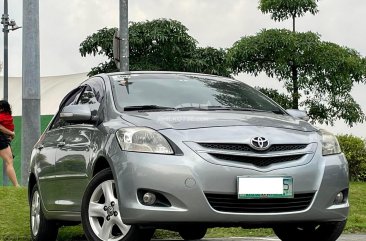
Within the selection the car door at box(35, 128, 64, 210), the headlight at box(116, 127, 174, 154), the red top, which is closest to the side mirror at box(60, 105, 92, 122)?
the headlight at box(116, 127, 174, 154)

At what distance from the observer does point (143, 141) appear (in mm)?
6273

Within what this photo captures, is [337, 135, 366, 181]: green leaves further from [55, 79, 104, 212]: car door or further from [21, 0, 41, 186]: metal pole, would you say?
[55, 79, 104, 212]: car door

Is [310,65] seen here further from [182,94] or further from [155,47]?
[182,94]

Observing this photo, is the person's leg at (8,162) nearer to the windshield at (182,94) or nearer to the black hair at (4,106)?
the black hair at (4,106)

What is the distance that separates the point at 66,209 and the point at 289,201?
2.23m

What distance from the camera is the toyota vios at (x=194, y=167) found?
6.12 m

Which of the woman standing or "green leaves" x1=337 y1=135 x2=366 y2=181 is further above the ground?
the woman standing

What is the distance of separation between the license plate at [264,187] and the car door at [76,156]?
54.0 inches

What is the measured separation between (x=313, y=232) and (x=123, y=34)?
8.39 meters

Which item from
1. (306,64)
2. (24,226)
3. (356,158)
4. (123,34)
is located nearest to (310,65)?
(306,64)

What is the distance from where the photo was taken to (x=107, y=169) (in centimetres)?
654

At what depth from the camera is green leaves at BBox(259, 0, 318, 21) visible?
26359 millimetres

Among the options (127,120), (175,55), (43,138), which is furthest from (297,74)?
(127,120)

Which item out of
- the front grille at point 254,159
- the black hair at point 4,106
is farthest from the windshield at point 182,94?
the black hair at point 4,106
